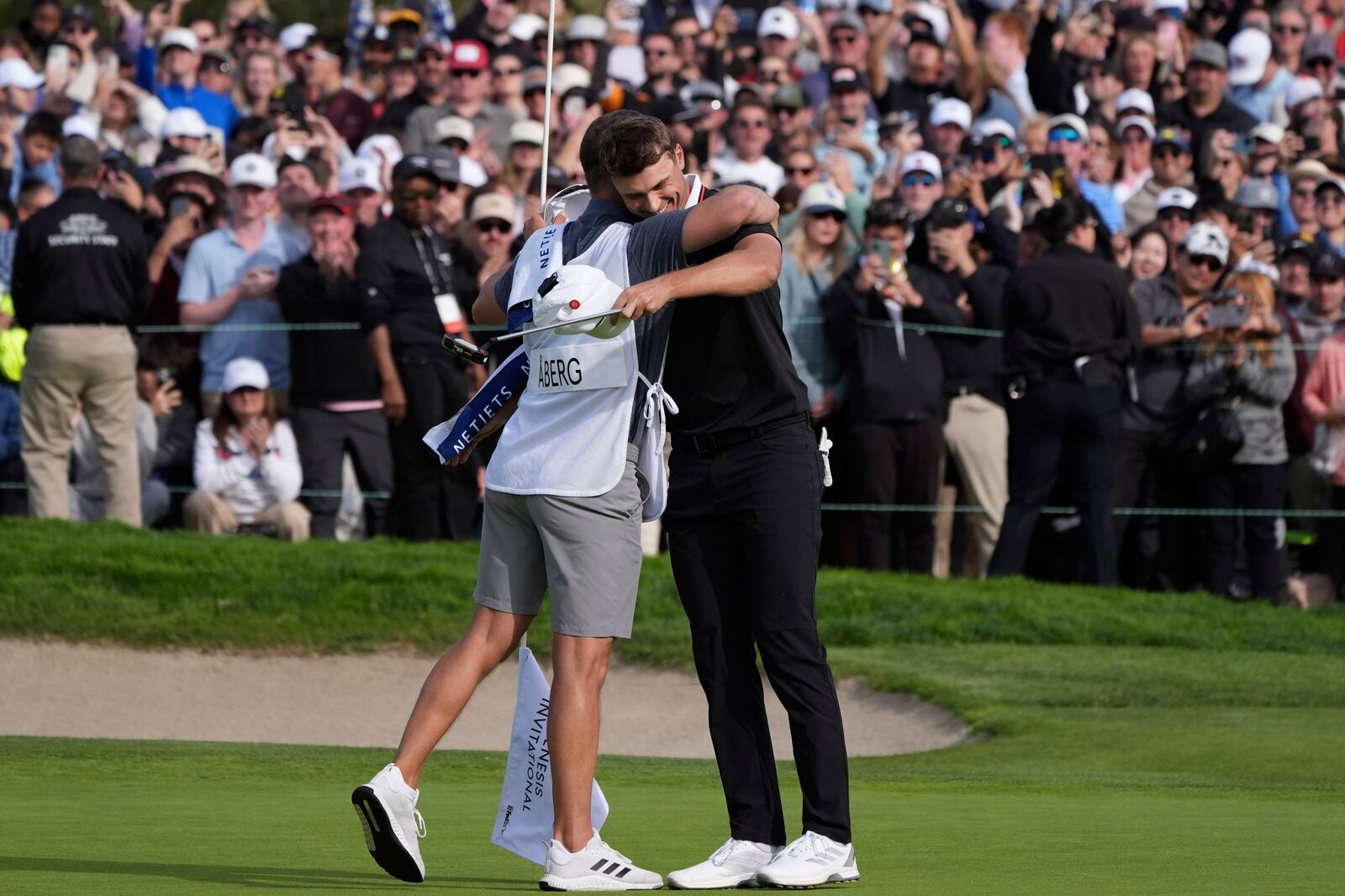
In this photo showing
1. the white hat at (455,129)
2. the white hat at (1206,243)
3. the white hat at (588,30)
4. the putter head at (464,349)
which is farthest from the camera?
the white hat at (588,30)

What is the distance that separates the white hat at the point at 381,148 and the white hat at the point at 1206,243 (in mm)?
5469

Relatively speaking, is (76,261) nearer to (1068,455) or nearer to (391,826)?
(1068,455)

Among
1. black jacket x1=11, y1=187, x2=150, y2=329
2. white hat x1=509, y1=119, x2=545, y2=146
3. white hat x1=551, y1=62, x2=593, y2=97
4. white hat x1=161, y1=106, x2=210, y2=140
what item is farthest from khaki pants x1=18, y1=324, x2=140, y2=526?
white hat x1=551, y1=62, x2=593, y2=97

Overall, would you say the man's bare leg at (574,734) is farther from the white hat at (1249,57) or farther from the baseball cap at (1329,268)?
the white hat at (1249,57)

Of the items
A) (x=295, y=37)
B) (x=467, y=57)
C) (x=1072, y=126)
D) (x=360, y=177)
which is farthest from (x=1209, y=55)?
(x=295, y=37)

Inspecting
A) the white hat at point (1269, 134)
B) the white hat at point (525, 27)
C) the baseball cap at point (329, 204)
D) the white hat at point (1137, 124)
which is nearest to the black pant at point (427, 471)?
the baseball cap at point (329, 204)

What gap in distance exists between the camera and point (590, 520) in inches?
226

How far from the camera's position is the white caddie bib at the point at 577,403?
5.65m

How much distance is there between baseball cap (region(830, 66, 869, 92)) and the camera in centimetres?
1661

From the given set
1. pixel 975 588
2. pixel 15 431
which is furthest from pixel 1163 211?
pixel 15 431

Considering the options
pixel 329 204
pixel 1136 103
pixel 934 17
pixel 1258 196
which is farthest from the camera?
pixel 934 17

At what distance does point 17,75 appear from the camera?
58.2 ft

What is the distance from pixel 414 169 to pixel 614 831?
777 cm

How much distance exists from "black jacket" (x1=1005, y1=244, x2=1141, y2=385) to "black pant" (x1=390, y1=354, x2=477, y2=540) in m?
3.47
